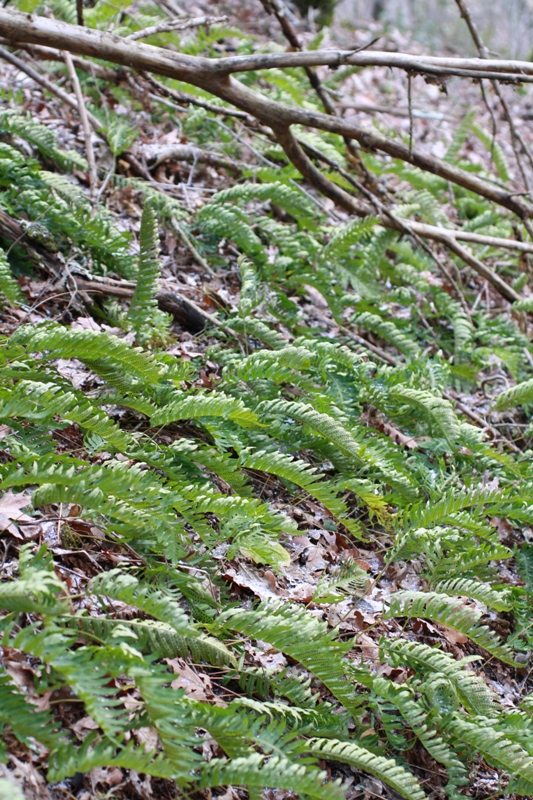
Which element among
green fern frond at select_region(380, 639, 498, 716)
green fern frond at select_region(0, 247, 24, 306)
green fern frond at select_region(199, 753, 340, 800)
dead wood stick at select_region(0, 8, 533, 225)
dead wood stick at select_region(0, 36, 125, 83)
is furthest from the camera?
dead wood stick at select_region(0, 36, 125, 83)

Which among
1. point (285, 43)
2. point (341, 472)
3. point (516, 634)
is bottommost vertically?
point (516, 634)

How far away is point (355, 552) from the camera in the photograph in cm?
267

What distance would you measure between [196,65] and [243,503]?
2299mm

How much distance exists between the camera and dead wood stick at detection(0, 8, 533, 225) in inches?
120

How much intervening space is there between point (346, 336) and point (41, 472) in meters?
2.31

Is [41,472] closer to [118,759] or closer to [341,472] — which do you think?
[118,759]

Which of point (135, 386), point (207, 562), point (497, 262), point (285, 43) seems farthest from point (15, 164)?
point (285, 43)

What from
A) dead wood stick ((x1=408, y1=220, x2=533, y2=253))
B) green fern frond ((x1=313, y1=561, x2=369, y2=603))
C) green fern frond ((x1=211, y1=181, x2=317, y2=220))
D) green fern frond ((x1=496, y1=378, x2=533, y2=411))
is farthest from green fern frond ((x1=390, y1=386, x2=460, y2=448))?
dead wood stick ((x1=408, y1=220, x2=533, y2=253))

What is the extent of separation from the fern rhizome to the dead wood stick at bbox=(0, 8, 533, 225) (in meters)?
0.24

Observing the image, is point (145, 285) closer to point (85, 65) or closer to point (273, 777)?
point (273, 777)

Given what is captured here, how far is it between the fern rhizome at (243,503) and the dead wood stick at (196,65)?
24 centimetres

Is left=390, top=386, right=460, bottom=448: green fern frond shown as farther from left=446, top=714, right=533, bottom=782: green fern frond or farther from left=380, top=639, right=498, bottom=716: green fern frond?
left=446, top=714, right=533, bottom=782: green fern frond

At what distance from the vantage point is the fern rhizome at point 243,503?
1.62 meters

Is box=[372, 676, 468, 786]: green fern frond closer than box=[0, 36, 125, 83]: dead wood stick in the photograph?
Yes
